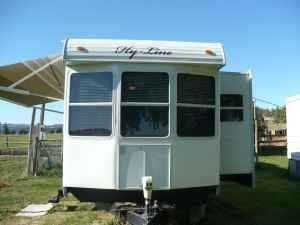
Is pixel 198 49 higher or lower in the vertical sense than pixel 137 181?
higher

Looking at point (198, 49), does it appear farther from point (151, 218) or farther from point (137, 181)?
point (151, 218)

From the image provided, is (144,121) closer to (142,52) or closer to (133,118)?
(133,118)

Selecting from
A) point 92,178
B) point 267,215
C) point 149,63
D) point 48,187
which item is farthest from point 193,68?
point 48,187

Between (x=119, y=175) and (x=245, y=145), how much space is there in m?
2.48

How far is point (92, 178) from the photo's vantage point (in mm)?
5070

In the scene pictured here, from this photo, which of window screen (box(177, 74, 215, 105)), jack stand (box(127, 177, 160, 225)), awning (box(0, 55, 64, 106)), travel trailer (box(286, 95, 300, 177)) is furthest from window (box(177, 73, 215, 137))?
travel trailer (box(286, 95, 300, 177))

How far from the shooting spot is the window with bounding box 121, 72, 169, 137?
5082 mm

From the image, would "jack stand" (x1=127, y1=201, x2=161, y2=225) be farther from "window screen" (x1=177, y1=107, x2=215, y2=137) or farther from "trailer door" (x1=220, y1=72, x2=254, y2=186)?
"trailer door" (x1=220, y1=72, x2=254, y2=186)

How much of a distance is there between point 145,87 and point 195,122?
0.88 metres

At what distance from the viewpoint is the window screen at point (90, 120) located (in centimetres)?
509

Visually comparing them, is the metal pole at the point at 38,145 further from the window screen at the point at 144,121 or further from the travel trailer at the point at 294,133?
the travel trailer at the point at 294,133

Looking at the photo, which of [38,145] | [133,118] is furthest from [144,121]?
[38,145]

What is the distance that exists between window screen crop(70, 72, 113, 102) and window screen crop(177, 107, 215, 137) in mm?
1021

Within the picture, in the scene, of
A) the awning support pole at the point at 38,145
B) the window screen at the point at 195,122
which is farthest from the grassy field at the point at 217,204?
the window screen at the point at 195,122
